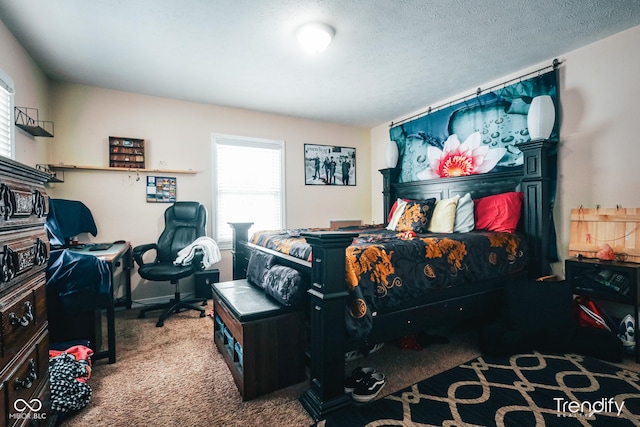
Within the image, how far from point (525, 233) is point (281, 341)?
2.49m

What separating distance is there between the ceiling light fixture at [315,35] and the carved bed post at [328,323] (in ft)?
5.36

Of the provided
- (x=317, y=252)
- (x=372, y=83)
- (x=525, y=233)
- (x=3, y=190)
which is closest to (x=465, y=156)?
(x=525, y=233)

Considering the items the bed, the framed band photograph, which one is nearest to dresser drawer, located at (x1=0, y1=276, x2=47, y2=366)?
the bed

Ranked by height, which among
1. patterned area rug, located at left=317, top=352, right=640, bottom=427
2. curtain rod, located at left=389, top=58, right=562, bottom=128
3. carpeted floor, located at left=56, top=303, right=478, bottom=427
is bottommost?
carpeted floor, located at left=56, top=303, right=478, bottom=427

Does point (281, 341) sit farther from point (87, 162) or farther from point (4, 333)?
point (87, 162)

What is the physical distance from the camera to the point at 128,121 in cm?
352

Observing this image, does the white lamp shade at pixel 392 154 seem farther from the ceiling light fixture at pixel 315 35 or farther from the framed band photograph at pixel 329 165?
the ceiling light fixture at pixel 315 35

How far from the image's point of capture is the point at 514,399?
1.67 meters

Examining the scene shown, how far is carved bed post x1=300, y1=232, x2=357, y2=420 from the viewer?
5.13 ft

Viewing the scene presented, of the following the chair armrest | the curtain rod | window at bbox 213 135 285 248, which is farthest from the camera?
window at bbox 213 135 285 248

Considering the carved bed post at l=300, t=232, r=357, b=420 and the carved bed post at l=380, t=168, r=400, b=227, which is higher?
the carved bed post at l=380, t=168, r=400, b=227

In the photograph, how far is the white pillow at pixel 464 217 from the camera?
9.70 ft

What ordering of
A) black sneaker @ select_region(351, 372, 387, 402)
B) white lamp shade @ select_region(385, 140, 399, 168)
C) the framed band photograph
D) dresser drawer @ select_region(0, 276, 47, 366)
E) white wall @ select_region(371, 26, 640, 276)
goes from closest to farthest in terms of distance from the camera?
dresser drawer @ select_region(0, 276, 47, 366) → black sneaker @ select_region(351, 372, 387, 402) → white wall @ select_region(371, 26, 640, 276) → white lamp shade @ select_region(385, 140, 399, 168) → the framed band photograph

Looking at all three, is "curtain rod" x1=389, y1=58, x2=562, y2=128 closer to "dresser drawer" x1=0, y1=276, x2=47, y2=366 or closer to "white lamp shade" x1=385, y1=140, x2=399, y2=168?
"white lamp shade" x1=385, y1=140, x2=399, y2=168
